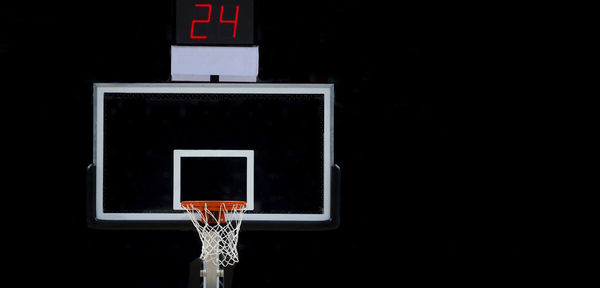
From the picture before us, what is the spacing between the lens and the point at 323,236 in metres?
4.79

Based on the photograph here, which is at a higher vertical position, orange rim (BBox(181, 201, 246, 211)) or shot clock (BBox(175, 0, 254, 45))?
shot clock (BBox(175, 0, 254, 45))

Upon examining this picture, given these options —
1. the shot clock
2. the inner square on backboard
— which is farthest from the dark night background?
the shot clock

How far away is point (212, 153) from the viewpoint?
4094 millimetres

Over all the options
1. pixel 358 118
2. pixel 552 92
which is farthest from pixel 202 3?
pixel 552 92

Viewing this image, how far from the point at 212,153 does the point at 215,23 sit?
0.66 meters

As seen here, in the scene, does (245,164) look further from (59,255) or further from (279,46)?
(59,255)

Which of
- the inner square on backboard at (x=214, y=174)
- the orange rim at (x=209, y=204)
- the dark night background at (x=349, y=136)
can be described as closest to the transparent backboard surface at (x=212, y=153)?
the inner square on backboard at (x=214, y=174)

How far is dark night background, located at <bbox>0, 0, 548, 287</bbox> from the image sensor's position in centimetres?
472

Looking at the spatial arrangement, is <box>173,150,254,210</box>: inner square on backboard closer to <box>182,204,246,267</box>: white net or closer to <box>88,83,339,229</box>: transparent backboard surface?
<box>88,83,339,229</box>: transparent backboard surface

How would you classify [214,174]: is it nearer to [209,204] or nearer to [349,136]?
[209,204]

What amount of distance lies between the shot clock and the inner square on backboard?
59cm

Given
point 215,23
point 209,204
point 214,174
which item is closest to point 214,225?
point 209,204

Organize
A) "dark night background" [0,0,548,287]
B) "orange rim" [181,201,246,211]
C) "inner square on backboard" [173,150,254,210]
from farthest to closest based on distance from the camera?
1. "dark night background" [0,0,548,287]
2. "inner square on backboard" [173,150,254,210]
3. "orange rim" [181,201,246,211]

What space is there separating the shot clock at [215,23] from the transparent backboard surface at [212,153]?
23 cm
